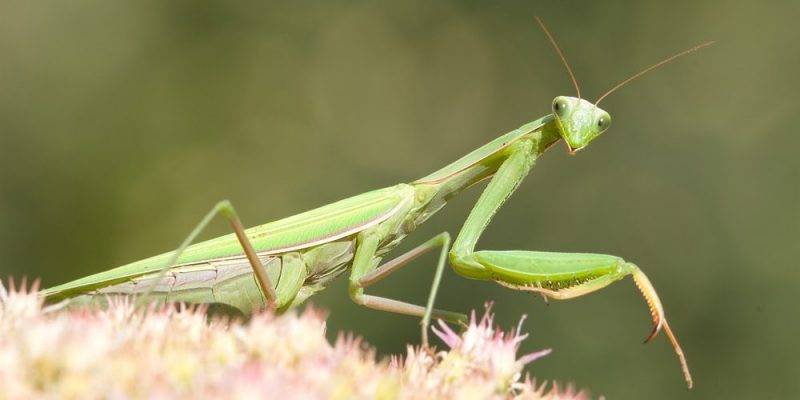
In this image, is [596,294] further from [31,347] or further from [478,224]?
[31,347]

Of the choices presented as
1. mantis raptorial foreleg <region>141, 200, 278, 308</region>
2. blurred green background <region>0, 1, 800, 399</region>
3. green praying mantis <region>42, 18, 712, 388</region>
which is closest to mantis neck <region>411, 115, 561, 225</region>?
green praying mantis <region>42, 18, 712, 388</region>

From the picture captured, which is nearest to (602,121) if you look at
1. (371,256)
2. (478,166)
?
(478,166)

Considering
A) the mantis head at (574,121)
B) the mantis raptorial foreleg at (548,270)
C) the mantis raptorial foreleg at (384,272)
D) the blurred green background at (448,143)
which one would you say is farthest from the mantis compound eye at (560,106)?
the blurred green background at (448,143)

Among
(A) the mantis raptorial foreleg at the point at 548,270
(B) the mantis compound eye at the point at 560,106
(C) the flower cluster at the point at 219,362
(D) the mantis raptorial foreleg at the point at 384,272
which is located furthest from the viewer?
(B) the mantis compound eye at the point at 560,106

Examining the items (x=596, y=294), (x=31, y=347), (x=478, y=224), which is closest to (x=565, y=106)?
(x=478, y=224)

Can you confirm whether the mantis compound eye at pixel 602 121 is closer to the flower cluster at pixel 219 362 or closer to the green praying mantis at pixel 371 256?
the green praying mantis at pixel 371 256

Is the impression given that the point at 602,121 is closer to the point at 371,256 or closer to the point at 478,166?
the point at 478,166

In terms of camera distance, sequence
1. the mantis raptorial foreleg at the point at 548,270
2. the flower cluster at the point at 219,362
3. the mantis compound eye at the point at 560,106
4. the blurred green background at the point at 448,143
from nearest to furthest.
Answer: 1. the flower cluster at the point at 219,362
2. the mantis raptorial foreleg at the point at 548,270
3. the mantis compound eye at the point at 560,106
4. the blurred green background at the point at 448,143
